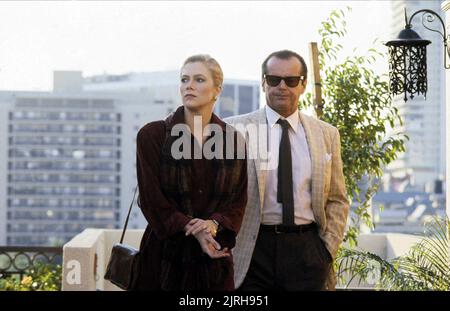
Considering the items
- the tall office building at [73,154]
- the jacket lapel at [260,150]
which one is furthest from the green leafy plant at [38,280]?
the tall office building at [73,154]

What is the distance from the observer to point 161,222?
3518mm

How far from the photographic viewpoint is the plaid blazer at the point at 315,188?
4172 mm

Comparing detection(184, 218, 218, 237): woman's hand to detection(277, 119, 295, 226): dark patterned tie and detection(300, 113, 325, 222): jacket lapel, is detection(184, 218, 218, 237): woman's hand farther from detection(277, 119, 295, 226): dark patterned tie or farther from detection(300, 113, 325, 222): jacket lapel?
detection(300, 113, 325, 222): jacket lapel

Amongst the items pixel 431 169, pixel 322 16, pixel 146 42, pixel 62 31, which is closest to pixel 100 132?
pixel 431 169

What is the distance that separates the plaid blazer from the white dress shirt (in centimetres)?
2

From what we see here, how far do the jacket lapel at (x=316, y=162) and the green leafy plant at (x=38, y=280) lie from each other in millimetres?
6525

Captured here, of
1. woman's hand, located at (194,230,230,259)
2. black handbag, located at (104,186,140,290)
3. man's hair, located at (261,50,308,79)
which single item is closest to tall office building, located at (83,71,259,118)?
man's hair, located at (261,50,308,79)

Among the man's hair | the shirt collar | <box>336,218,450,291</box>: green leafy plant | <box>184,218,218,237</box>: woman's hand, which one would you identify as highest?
the man's hair

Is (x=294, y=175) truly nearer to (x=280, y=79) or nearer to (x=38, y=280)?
(x=280, y=79)

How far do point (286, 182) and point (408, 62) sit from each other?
2.80 m

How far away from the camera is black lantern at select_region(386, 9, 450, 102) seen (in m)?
6.67

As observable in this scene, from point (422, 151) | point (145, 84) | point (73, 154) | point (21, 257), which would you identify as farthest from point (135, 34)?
point (422, 151)

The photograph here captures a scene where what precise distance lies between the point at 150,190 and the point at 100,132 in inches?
5329

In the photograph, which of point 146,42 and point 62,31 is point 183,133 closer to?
point 62,31
